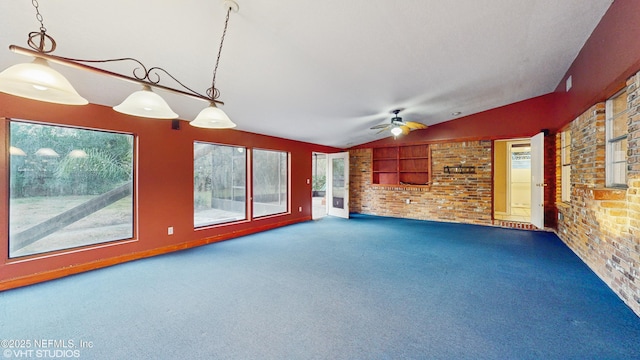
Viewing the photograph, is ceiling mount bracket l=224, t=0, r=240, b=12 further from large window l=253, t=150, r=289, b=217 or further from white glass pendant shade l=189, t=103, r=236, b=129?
large window l=253, t=150, r=289, b=217

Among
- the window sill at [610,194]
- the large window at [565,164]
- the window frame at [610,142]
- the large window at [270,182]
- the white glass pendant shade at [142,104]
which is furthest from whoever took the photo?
the large window at [270,182]

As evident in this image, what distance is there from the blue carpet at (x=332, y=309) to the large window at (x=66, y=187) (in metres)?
0.62

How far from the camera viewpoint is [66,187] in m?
3.63

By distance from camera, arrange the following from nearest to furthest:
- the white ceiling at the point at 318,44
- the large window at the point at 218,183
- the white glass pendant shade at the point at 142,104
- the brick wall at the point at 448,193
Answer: the white glass pendant shade at the point at 142,104, the white ceiling at the point at 318,44, the large window at the point at 218,183, the brick wall at the point at 448,193

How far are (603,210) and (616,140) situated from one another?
0.84 meters

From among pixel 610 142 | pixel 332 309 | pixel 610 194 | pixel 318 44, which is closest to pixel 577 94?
pixel 610 142

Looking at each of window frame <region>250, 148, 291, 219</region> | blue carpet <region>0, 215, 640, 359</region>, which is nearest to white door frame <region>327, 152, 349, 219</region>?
window frame <region>250, 148, 291, 219</region>

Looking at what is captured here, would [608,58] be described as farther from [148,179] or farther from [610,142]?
[148,179]

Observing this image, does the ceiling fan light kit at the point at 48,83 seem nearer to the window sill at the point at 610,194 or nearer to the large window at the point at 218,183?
the large window at the point at 218,183

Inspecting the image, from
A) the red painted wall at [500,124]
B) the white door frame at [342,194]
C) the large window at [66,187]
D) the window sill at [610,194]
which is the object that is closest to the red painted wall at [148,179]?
the large window at [66,187]

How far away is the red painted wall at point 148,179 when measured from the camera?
3.10m

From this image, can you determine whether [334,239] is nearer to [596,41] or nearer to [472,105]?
[472,105]

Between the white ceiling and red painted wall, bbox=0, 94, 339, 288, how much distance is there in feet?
1.37

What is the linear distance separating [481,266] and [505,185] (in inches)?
228
